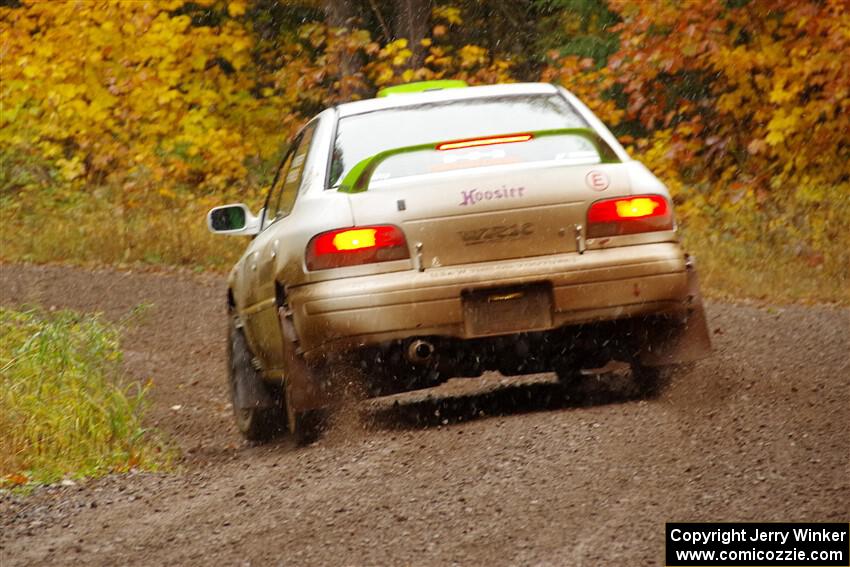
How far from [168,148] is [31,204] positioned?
192cm

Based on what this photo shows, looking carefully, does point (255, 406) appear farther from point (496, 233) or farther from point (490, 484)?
point (490, 484)

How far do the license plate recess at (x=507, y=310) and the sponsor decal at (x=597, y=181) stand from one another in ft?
1.62

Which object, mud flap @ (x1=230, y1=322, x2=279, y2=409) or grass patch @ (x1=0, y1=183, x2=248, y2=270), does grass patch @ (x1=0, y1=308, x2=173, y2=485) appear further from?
grass patch @ (x1=0, y1=183, x2=248, y2=270)

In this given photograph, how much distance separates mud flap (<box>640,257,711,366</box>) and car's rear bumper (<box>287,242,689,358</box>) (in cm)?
30

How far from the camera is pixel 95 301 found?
16203mm

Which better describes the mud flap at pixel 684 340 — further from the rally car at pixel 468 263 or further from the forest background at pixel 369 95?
the forest background at pixel 369 95

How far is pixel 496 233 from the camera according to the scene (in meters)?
6.98

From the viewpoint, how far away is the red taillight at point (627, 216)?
7066 millimetres

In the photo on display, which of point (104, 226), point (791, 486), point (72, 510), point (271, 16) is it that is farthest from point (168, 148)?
point (791, 486)

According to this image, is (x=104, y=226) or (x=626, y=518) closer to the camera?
(x=626, y=518)

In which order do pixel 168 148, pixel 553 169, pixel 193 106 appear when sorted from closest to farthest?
pixel 553 169
pixel 168 148
pixel 193 106

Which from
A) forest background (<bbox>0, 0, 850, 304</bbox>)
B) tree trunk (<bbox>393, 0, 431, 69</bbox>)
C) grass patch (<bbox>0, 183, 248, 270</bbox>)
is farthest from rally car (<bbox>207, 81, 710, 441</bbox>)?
tree trunk (<bbox>393, 0, 431, 69</bbox>)

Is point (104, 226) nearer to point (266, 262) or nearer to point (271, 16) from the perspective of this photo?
point (271, 16)

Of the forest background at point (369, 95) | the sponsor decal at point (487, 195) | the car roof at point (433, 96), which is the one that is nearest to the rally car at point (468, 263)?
the sponsor decal at point (487, 195)
